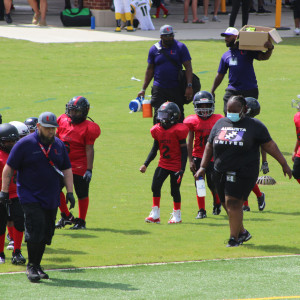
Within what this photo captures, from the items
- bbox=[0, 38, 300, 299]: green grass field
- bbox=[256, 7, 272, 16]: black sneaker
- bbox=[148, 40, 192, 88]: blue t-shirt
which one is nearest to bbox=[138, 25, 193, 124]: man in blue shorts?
bbox=[148, 40, 192, 88]: blue t-shirt

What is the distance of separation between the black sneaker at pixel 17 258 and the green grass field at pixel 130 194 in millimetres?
95

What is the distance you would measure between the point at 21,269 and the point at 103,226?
93.4 inches

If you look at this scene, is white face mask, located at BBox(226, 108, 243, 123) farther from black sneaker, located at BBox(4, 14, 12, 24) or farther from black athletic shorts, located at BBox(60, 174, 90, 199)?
black sneaker, located at BBox(4, 14, 12, 24)

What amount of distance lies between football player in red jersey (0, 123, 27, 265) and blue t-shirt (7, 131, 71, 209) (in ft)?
2.31

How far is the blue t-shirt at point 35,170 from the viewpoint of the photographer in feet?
28.3

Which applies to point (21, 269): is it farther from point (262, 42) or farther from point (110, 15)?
point (110, 15)

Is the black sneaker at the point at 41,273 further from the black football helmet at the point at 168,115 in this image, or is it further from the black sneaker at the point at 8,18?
the black sneaker at the point at 8,18

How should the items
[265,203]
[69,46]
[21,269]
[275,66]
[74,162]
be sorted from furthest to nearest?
[69,46] < [275,66] < [265,203] < [74,162] < [21,269]

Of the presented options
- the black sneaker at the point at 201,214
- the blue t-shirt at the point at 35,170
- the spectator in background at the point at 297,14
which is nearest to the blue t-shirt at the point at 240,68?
the black sneaker at the point at 201,214

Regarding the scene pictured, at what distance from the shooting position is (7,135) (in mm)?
9484

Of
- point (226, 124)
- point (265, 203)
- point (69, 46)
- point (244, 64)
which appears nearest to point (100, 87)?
point (69, 46)

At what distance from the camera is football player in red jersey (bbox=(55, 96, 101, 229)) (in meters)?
11.0

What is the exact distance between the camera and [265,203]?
12734 millimetres

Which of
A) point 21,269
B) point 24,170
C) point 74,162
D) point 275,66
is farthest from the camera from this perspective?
point 275,66
